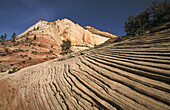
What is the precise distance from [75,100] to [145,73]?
1.95 meters

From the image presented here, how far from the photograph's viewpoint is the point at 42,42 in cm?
2470

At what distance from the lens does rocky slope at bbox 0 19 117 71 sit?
16.2 metres

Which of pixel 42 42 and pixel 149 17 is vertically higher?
pixel 149 17

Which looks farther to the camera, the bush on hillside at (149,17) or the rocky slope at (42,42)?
the rocky slope at (42,42)

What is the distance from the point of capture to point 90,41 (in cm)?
4116

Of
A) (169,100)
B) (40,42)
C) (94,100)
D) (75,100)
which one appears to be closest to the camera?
(169,100)

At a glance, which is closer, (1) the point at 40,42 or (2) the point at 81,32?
(1) the point at 40,42

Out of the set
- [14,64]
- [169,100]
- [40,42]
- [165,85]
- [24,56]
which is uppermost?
[40,42]

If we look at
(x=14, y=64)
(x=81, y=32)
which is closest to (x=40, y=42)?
(x=14, y=64)

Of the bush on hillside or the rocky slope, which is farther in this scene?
the rocky slope

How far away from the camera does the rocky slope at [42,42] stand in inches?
640

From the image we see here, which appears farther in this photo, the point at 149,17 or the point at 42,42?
the point at 42,42

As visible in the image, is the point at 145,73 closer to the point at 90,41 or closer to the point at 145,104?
the point at 145,104

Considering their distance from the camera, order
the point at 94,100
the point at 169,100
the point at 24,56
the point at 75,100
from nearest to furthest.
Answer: the point at 169,100, the point at 94,100, the point at 75,100, the point at 24,56
